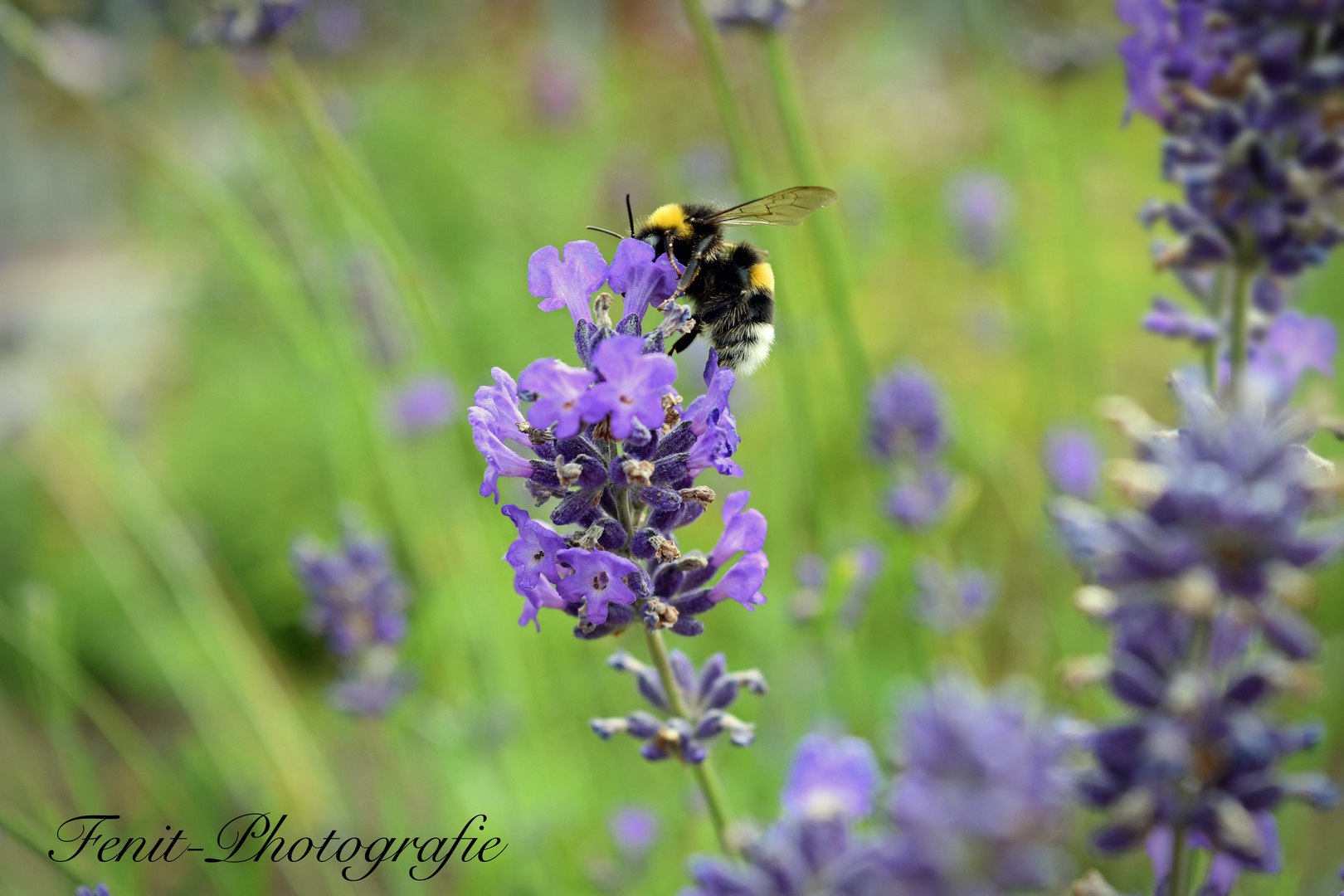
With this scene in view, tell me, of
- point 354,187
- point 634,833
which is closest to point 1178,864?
point 634,833

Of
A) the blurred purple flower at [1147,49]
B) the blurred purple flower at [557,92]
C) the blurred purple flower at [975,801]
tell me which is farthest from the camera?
the blurred purple flower at [557,92]

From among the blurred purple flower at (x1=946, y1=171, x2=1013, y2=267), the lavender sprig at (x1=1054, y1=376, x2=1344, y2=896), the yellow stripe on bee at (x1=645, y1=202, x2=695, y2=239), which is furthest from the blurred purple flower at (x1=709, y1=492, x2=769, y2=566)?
the blurred purple flower at (x1=946, y1=171, x2=1013, y2=267)

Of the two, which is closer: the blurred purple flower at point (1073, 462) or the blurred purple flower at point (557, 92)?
the blurred purple flower at point (1073, 462)

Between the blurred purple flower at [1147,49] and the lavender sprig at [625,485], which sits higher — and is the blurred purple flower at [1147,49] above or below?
above

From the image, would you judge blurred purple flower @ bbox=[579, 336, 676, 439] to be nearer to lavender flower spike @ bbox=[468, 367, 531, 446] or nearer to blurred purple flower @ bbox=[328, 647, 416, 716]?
lavender flower spike @ bbox=[468, 367, 531, 446]

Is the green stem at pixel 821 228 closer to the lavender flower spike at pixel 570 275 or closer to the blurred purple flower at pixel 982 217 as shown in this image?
the lavender flower spike at pixel 570 275

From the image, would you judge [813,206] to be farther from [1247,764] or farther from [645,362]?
[1247,764]

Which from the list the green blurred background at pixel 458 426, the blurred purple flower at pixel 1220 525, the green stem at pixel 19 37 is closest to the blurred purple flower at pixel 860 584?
the green blurred background at pixel 458 426
